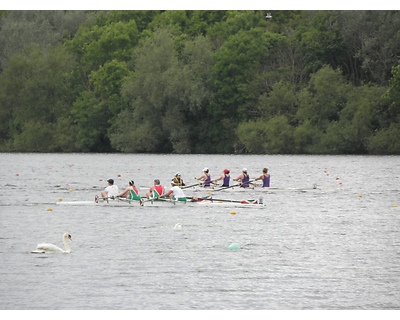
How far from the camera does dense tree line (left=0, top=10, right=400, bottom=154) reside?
74.9m

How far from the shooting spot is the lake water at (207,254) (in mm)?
18234

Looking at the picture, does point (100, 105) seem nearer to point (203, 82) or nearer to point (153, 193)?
point (203, 82)

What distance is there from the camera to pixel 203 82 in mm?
81188

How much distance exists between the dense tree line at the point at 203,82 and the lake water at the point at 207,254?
32377 mm

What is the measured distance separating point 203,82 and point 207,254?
5843cm

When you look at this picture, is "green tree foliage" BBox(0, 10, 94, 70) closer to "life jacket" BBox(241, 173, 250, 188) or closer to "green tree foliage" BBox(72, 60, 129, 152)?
"green tree foliage" BBox(72, 60, 129, 152)

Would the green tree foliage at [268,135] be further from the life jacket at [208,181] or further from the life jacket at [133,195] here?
the life jacket at [133,195]

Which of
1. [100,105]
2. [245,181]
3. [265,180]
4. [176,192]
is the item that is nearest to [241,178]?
[245,181]

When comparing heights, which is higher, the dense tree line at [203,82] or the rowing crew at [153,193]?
the dense tree line at [203,82]

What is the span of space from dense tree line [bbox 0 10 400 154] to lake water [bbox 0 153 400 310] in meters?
32.4

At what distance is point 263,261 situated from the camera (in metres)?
22.4

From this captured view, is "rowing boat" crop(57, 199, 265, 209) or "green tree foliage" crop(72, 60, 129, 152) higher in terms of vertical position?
"green tree foliage" crop(72, 60, 129, 152)

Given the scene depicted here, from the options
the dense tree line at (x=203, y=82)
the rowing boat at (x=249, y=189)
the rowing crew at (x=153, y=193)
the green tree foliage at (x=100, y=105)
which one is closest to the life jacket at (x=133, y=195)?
the rowing crew at (x=153, y=193)

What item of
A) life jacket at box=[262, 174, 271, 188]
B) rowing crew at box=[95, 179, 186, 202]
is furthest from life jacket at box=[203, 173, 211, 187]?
rowing crew at box=[95, 179, 186, 202]
